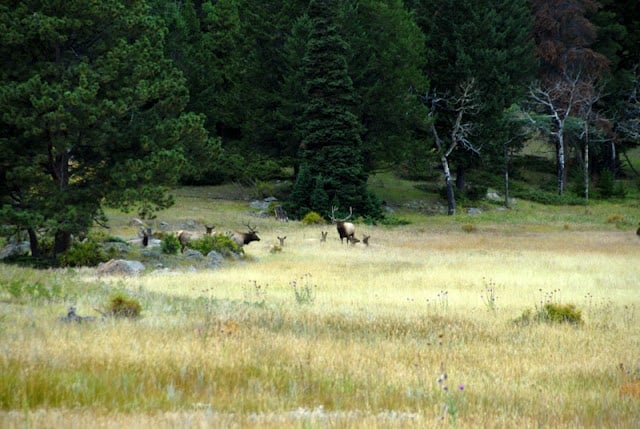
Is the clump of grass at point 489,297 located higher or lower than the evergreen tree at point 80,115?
lower

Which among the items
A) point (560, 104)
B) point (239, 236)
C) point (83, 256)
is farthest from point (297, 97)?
point (83, 256)

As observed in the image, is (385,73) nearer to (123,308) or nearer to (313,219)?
(313,219)

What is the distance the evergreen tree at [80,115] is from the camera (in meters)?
21.2

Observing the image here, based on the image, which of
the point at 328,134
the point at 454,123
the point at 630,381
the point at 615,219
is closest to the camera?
the point at 630,381

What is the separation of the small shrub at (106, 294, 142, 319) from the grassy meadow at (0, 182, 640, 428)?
0.58 metres

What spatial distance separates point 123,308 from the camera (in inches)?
427

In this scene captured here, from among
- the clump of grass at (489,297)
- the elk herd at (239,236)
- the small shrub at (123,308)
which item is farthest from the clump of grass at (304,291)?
the elk herd at (239,236)

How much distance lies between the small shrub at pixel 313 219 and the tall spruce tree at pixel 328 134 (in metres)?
1.69

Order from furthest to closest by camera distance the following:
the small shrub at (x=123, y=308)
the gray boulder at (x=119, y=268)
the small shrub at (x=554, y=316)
Answer: the gray boulder at (x=119, y=268), the small shrub at (x=554, y=316), the small shrub at (x=123, y=308)

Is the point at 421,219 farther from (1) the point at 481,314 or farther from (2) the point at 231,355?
(2) the point at 231,355

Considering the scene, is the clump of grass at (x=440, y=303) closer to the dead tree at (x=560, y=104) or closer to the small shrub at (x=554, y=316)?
the small shrub at (x=554, y=316)

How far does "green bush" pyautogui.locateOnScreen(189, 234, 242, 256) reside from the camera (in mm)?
26172

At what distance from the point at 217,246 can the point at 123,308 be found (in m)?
15.5

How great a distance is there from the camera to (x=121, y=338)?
26.9 feet
